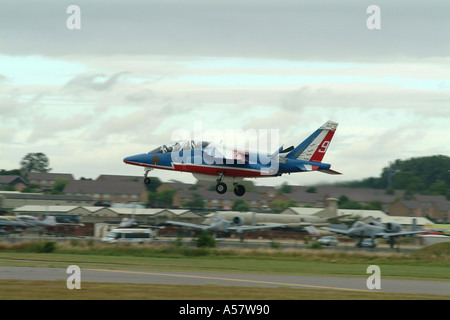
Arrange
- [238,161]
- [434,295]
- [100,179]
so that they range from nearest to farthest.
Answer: [434,295]
[238,161]
[100,179]

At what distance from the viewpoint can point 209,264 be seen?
5462 cm

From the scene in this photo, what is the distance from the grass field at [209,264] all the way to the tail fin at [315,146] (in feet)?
27.0

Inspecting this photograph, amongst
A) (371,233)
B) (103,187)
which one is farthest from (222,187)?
(103,187)

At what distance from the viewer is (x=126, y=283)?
36.9m

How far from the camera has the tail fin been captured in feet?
128

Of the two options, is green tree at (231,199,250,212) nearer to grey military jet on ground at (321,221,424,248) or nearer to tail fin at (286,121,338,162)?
grey military jet on ground at (321,221,424,248)

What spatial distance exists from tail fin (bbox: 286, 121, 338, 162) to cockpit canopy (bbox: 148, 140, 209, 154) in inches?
218

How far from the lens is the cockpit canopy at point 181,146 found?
39.4 m

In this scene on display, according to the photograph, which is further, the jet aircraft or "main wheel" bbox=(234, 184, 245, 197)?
"main wheel" bbox=(234, 184, 245, 197)

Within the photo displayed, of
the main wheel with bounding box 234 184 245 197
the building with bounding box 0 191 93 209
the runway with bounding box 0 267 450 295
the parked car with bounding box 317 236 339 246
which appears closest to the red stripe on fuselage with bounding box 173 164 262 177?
the main wheel with bounding box 234 184 245 197

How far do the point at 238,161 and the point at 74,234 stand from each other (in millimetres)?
53472

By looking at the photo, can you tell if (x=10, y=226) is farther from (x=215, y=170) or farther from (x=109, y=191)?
(x=109, y=191)
